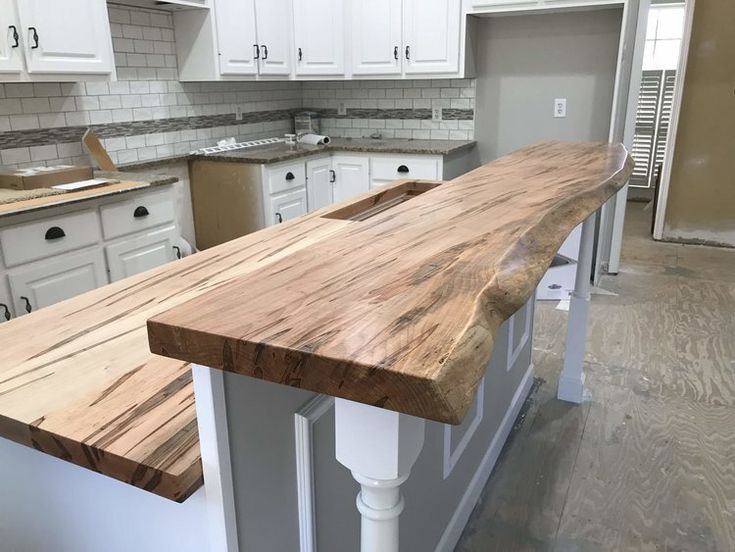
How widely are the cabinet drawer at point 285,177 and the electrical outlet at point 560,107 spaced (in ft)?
5.89

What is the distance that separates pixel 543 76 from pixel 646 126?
9.20ft

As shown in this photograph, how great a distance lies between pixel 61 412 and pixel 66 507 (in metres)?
0.24

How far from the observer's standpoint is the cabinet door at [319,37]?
14.0 feet

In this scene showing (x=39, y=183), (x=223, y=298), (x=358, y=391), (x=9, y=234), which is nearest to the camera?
(x=358, y=391)

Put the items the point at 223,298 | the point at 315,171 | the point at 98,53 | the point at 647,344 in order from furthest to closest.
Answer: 1. the point at 315,171
2. the point at 647,344
3. the point at 98,53
4. the point at 223,298

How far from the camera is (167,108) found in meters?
3.78

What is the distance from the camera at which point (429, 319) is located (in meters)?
0.65

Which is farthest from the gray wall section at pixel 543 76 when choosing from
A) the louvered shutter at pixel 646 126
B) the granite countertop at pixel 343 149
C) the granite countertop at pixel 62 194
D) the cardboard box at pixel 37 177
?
the cardboard box at pixel 37 177

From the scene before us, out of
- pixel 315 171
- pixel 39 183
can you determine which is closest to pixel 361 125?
pixel 315 171

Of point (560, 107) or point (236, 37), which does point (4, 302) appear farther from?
point (560, 107)

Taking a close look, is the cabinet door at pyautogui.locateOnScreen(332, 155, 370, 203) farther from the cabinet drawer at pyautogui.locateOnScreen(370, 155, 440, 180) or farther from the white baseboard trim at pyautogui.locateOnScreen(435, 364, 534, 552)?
the white baseboard trim at pyautogui.locateOnScreen(435, 364, 534, 552)

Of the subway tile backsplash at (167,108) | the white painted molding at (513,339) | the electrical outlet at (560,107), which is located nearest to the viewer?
the white painted molding at (513,339)

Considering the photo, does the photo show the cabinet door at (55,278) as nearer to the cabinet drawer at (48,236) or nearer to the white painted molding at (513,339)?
the cabinet drawer at (48,236)

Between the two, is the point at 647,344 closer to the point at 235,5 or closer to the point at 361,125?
the point at 361,125
